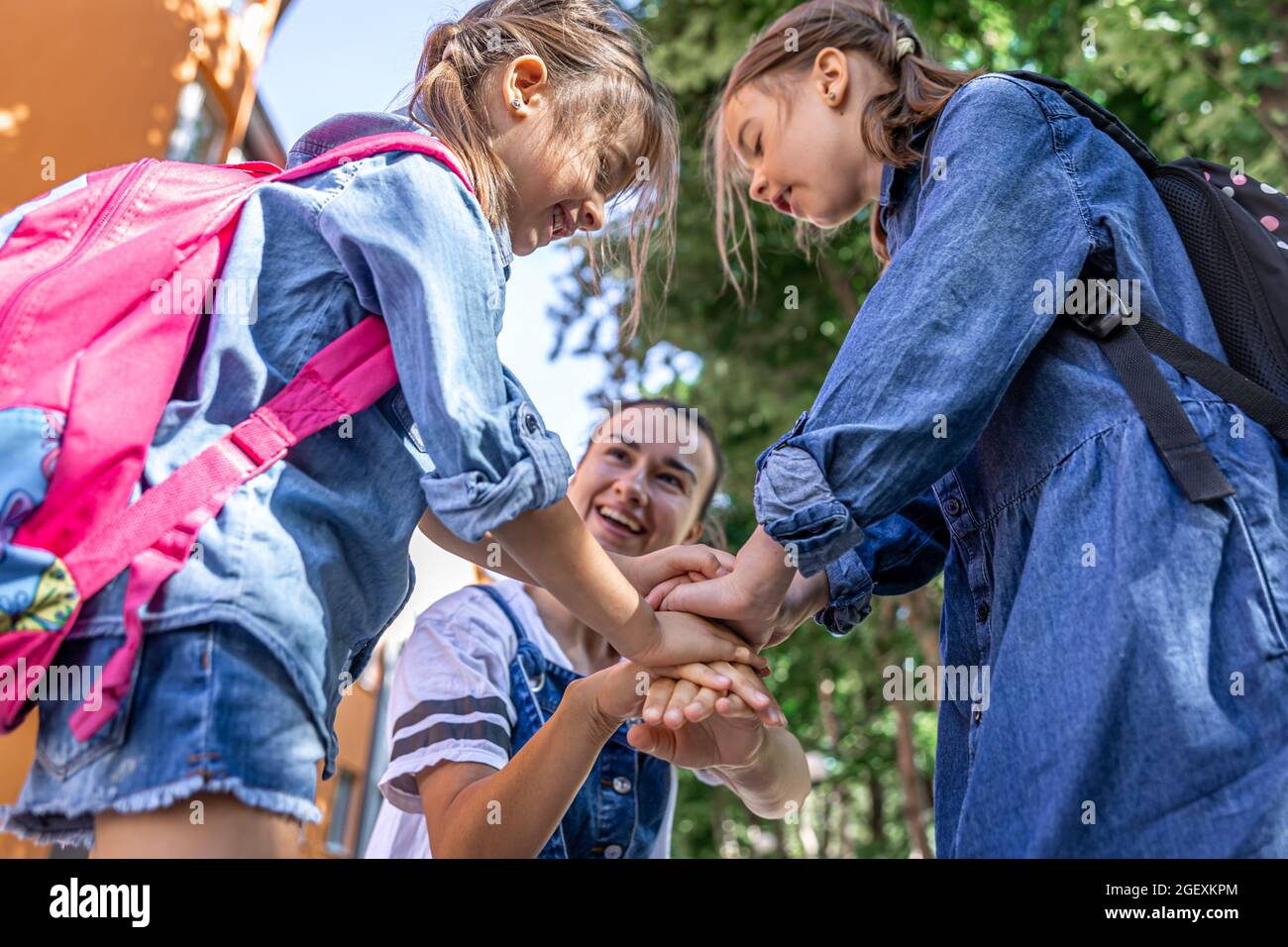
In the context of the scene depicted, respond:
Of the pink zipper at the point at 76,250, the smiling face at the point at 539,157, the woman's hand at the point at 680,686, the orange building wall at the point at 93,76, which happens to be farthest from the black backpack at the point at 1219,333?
the orange building wall at the point at 93,76

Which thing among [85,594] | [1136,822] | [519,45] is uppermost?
[519,45]

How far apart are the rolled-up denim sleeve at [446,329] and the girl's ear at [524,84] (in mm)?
405

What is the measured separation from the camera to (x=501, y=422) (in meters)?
1.59

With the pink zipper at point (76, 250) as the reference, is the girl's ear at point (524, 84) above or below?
above

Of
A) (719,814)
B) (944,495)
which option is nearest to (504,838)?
(944,495)

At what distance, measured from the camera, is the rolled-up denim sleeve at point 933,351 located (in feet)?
5.74

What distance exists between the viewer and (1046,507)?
1.76 metres

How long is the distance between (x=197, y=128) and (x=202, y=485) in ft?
27.0

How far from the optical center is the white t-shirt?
8.79 feet

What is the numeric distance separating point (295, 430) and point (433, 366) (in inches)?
8.0

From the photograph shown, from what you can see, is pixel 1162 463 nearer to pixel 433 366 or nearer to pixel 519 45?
pixel 433 366

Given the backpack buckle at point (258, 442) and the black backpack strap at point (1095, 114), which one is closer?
the backpack buckle at point (258, 442)

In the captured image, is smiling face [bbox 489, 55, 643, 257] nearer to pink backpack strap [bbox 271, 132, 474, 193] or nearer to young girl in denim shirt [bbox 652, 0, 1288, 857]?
pink backpack strap [bbox 271, 132, 474, 193]

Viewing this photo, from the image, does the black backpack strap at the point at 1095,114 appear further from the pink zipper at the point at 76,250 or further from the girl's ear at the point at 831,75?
the pink zipper at the point at 76,250
